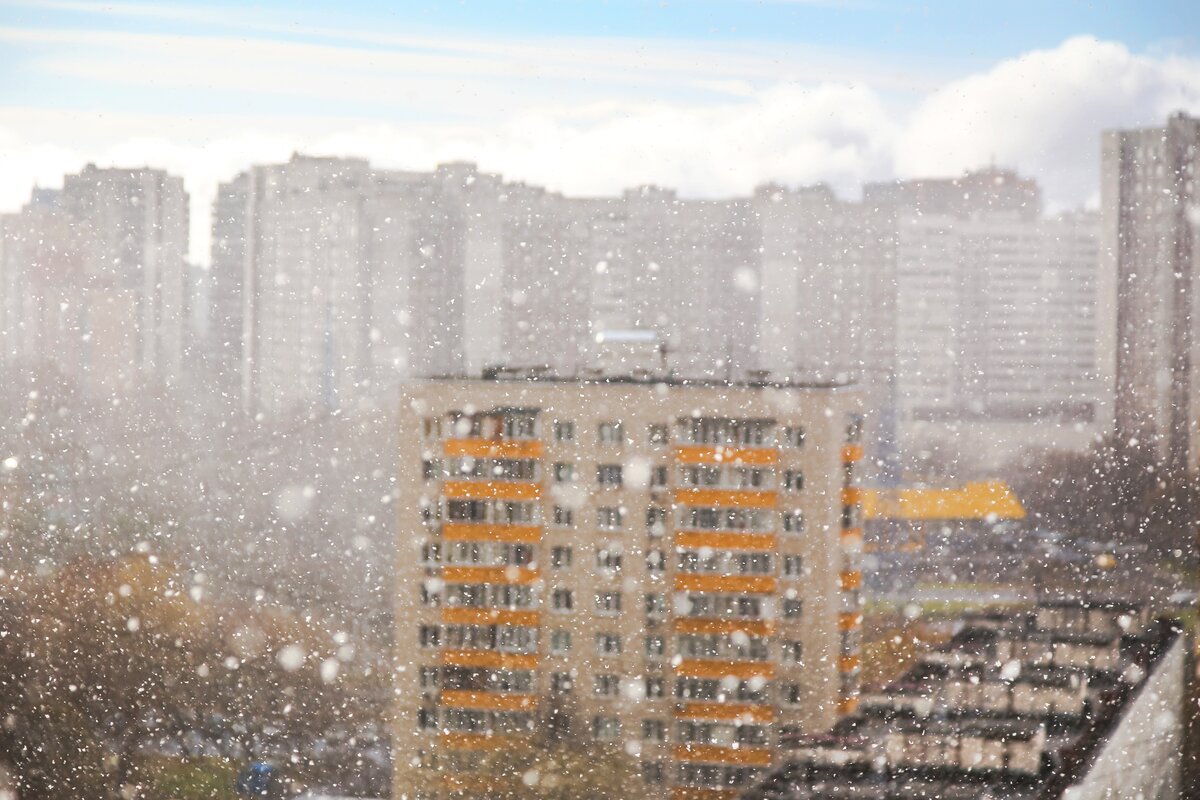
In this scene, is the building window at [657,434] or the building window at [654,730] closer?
the building window at [657,434]

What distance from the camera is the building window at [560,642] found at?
176 cm

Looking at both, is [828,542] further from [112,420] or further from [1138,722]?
[112,420]

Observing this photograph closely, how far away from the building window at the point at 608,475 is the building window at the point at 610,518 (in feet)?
0.15

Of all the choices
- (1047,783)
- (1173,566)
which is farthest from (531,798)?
(1173,566)

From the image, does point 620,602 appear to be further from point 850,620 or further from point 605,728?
point 850,620

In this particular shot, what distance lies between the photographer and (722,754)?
1.74 metres

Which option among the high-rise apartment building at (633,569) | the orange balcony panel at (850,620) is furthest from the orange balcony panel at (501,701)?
the orange balcony panel at (850,620)

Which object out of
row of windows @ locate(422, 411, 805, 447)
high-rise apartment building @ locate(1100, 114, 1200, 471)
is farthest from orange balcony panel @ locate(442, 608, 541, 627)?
high-rise apartment building @ locate(1100, 114, 1200, 471)

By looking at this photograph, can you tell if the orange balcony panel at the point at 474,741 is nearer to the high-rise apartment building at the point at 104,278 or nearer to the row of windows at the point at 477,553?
the row of windows at the point at 477,553

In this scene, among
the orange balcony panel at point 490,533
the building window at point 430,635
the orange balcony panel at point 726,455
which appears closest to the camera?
the orange balcony panel at point 726,455

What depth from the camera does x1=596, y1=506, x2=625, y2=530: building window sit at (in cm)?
171

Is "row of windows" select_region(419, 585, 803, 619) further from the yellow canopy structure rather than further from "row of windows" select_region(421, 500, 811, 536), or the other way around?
the yellow canopy structure

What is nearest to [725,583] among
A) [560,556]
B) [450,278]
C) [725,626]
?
[725,626]

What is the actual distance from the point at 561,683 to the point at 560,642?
75mm
